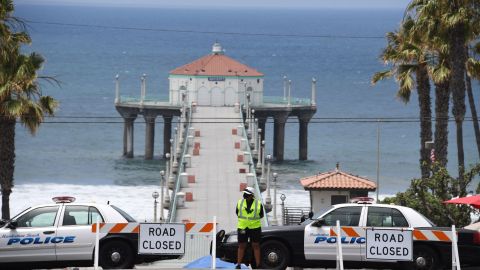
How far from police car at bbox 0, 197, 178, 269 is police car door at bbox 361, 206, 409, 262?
3.64 meters

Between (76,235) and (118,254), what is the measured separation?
0.78 metres

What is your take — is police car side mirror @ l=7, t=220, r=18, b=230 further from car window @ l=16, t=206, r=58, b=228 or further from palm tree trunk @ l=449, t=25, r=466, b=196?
palm tree trunk @ l=449, t=25, r=466, b=196

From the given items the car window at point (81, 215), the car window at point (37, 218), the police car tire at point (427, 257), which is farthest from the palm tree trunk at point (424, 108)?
the car window at point (37, 218)

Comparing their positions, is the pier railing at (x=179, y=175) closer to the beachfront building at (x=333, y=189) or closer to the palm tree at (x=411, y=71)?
the beachfront building at (x=333, y=189)

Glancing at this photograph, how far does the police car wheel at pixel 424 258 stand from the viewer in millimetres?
22188

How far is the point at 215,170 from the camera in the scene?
68625mm

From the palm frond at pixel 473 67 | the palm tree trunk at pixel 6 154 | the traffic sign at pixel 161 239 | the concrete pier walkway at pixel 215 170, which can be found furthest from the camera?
the concrete pier walkway at pixel 215 170

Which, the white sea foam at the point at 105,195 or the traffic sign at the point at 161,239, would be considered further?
the white sea foam at the point at 105,195

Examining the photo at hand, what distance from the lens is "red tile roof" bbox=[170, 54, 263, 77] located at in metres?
107

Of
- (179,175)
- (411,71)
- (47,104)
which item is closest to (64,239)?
(47,104)

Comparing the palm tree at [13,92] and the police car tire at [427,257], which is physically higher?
the palm tree at [13,92]

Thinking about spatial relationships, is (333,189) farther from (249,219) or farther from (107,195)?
(107,195)

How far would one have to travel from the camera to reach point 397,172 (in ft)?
355

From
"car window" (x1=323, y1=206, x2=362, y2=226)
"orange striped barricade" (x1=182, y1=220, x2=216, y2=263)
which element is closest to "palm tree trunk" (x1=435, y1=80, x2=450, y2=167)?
"orange striped barricade" (x1=182, y1=220, x2=216, y2=263)
